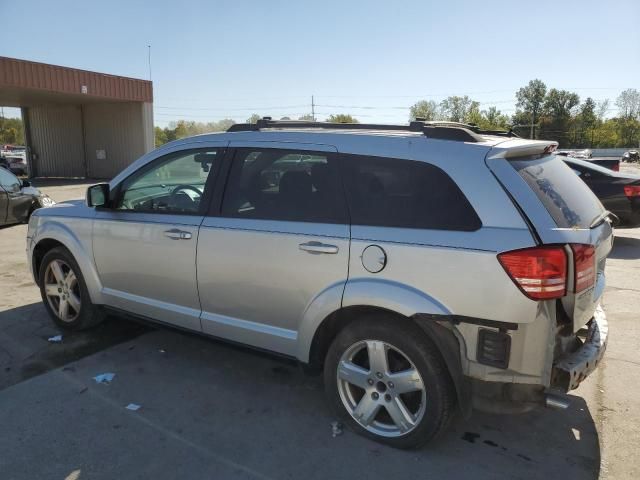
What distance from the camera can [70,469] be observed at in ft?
9.20

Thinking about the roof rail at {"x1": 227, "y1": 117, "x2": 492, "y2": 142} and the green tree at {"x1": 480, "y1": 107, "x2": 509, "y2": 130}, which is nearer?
the roof rail at {"x1": 227, "y1": 117, "x2": 492, "y2": 142}

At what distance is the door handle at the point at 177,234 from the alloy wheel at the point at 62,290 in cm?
141

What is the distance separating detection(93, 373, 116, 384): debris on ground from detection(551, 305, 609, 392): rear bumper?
3018mm

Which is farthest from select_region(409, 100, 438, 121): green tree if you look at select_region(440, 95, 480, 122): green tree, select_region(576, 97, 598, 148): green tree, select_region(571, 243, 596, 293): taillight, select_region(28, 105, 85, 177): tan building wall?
select_region(571, 243, 596, 293): taillight

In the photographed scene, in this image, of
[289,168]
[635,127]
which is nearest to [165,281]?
[289,168]

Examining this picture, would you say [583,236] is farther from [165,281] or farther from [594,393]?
[165,281]

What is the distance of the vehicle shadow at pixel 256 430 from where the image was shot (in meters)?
2.86

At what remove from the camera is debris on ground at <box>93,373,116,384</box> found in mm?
3823

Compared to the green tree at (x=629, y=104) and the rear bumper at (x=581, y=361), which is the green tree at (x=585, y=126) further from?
the rear bumper at (x=581, y=361)

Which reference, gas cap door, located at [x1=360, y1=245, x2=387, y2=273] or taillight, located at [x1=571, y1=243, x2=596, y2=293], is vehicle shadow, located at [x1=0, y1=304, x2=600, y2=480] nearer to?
gas cap door, located at [x1=360, y1=245, x2=387, y2=273]

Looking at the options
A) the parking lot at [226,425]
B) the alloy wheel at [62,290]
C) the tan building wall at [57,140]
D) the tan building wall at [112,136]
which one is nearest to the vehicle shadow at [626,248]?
the parking lot at [226,425]

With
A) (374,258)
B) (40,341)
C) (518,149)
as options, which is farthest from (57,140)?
(518,149)

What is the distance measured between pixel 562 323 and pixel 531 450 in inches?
35.0

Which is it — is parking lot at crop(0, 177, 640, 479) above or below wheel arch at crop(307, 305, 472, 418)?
below
